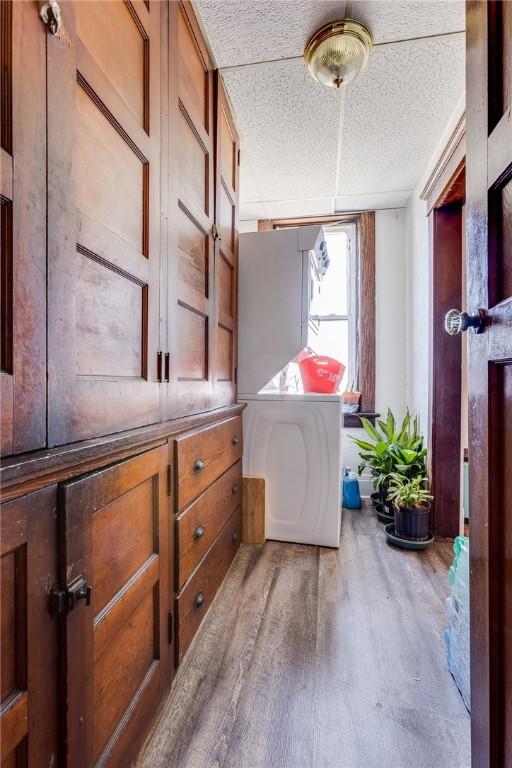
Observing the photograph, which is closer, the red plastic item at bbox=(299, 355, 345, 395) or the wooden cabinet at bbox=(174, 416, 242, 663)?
the wooden cabinet at bbox=(174, 416, 242, 663)

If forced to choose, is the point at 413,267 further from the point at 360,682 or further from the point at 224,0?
the point at 360,682

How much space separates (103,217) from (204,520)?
106 centimetres

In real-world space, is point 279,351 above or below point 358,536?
above

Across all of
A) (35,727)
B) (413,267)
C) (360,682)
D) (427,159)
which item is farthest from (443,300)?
(35,727)

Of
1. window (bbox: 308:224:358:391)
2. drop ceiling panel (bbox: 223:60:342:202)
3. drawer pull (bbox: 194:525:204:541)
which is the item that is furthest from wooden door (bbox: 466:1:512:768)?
window (bbox: 308:224:358:391)

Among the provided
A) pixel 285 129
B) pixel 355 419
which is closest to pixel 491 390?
pixel 285 129

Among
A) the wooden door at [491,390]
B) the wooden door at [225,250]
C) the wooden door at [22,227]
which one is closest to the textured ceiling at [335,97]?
the wooden door at [225,250]

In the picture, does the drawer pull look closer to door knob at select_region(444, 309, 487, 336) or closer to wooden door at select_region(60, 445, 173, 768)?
wooden door at select_region(60, 445, 173, 768)

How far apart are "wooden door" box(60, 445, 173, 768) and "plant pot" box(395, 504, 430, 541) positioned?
145 centimetres

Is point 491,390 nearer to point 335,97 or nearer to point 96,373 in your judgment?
point 96,373

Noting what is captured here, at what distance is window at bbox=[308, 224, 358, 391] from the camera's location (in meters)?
3.02

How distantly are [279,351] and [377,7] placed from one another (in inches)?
55.9

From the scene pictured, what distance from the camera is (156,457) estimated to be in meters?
0.96

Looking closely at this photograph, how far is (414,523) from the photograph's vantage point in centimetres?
201
